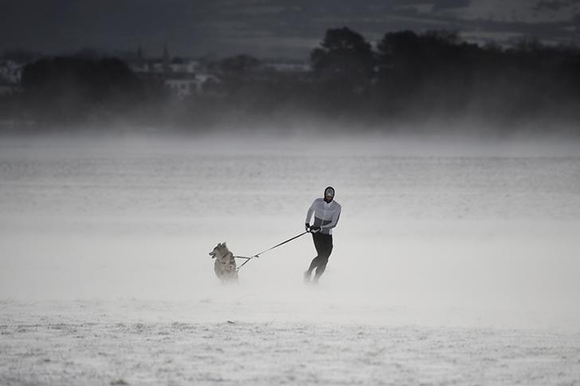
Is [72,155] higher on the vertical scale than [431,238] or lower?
higher

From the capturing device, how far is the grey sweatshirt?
1295 centimetres

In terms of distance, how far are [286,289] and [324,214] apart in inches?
46.2

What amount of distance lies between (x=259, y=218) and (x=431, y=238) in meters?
5.45

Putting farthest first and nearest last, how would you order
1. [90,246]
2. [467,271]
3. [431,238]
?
1. [431,238]
2. [90,246]
3. [467,271]

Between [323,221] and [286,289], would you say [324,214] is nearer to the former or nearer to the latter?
[323,221]

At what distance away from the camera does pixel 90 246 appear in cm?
1869

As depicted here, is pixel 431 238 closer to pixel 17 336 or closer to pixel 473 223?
pixel 473 223

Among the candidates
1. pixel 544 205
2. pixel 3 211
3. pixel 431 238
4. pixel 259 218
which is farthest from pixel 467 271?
pixel 3 211

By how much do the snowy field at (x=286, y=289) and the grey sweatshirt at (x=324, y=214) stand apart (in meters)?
0.88

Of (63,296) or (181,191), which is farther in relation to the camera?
(181,191)

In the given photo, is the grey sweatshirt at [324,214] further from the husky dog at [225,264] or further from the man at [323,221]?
the husky dog at [225,264]

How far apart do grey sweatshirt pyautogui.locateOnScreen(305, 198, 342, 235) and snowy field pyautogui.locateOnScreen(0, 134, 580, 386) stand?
0.88 m

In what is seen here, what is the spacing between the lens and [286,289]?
13281 mm

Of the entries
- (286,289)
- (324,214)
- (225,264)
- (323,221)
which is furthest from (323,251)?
(225,264)
